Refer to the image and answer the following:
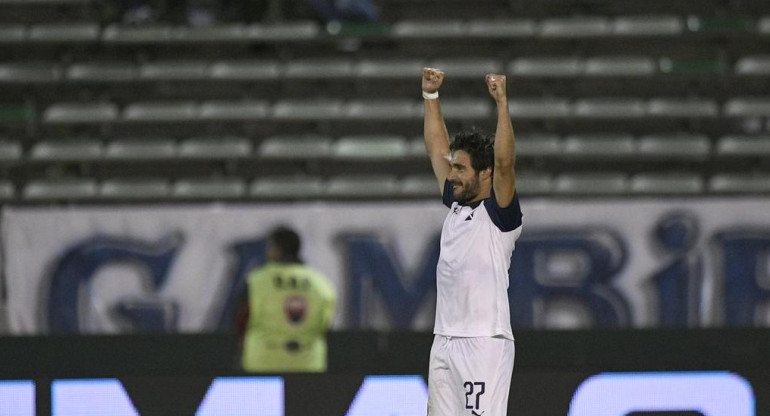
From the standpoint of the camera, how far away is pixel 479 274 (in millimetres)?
4496

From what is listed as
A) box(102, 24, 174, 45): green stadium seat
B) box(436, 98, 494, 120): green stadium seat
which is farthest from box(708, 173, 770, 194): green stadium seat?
box(102, 24, 174, 45): green stadium seat

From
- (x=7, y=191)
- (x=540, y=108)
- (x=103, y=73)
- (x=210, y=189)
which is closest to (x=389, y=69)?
(x=540, y=108)

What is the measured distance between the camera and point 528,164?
35.6 ft

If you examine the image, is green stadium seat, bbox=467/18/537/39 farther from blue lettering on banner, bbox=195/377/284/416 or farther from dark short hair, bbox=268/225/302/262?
blue lettering on banner, bbox=195/377/284/416

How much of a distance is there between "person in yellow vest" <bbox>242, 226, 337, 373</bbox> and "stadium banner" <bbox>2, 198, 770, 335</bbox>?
2.07 metres

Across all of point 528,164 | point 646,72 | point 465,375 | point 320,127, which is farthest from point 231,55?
point 465,375

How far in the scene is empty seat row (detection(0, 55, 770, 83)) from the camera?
10891 millimetres

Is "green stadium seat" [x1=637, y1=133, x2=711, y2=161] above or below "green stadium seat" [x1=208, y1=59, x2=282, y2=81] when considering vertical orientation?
below

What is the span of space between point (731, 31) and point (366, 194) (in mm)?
3609

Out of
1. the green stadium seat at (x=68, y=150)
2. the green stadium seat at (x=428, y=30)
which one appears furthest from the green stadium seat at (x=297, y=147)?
the green stadium seat at (x=68, y=150)

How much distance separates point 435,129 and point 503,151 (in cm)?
72

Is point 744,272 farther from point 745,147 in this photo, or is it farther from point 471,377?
point 471,377

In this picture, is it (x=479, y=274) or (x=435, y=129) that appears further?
(x=435, y=129)

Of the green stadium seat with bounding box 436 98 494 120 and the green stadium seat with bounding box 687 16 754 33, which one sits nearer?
Answer: the green stadium seat with bounding box 436 98 494 120
